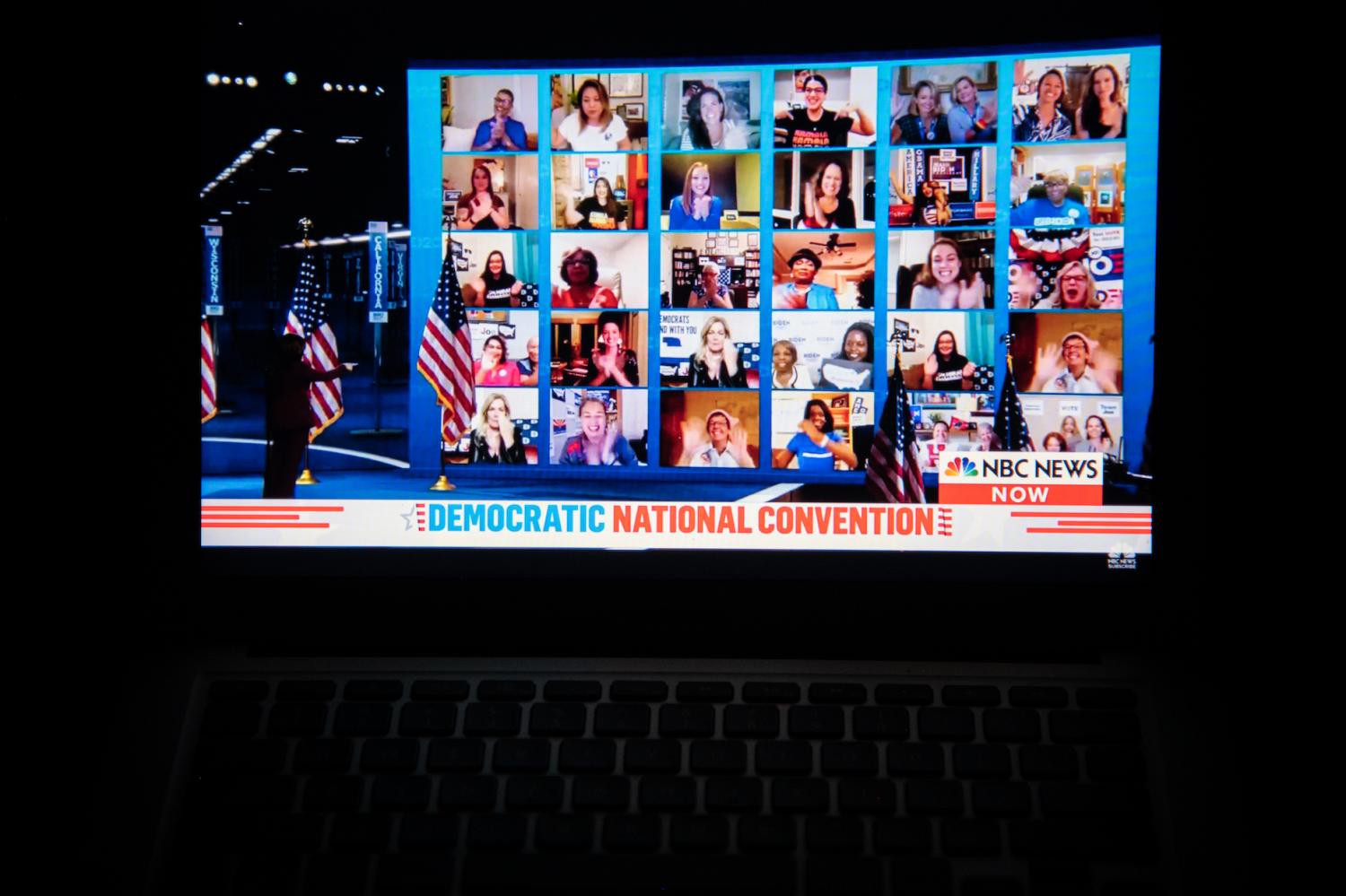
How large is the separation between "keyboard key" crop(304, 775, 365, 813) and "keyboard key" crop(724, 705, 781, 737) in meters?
0.32

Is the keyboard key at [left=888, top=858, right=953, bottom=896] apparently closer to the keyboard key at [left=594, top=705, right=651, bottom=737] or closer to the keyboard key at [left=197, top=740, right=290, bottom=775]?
the keyboard key at [left=594, top=705, right=651, bottom=737]

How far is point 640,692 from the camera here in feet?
3.16

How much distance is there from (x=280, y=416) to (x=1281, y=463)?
98cm

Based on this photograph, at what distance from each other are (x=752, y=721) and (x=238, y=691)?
473 mm

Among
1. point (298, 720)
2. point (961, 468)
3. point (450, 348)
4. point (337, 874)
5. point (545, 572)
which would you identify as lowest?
point (337, 874)

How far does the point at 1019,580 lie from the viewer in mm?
1017

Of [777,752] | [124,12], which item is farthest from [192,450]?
[777,752]

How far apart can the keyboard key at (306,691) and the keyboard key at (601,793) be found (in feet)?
0.81

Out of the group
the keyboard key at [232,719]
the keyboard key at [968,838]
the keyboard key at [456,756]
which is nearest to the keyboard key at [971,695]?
the keyboard key at [968,838]

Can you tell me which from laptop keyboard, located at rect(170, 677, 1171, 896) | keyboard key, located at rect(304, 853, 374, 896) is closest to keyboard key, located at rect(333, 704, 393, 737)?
laptop keyboard, located at rect(170, 677, 1171, 896)

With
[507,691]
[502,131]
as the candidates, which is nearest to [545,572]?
[507,691]

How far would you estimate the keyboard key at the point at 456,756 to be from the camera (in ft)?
3.03

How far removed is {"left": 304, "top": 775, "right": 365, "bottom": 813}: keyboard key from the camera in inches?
35.9

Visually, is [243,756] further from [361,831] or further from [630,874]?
[630,874]
